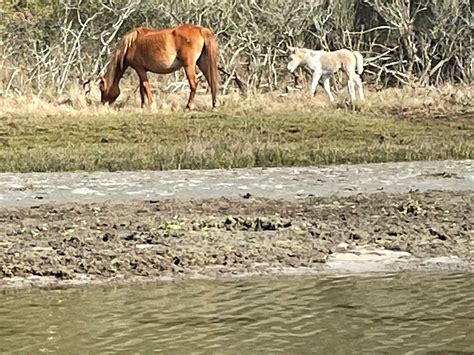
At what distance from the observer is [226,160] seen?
15156 millimetres

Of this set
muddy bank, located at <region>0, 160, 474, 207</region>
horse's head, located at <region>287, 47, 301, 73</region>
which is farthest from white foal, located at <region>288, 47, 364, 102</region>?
muddy bank, located at <region>0, 160, 474, 207</region>

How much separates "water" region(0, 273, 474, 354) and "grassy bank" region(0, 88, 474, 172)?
22.5 feet

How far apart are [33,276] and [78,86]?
1815 cm

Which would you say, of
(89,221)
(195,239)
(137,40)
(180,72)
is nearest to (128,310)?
(195,239)

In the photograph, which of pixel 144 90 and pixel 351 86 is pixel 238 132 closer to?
pixel 144 90

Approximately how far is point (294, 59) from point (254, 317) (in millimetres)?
19508

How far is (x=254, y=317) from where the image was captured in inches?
287

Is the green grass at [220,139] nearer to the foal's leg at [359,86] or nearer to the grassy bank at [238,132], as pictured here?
the grassy bank at [238,132]

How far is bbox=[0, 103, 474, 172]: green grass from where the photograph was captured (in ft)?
50.1

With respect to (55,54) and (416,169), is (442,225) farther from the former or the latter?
(55,54)

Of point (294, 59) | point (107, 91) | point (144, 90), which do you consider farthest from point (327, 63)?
point (107, 91)

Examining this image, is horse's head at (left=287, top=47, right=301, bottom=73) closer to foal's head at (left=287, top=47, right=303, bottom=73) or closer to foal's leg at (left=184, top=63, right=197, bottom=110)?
foal's head at (left=287, top=47, right=303, bottom=73)

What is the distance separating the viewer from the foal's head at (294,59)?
86.3ft

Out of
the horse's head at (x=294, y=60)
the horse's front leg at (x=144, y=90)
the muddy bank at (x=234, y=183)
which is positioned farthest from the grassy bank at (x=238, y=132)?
the horse's head at (x=294, y=60)
